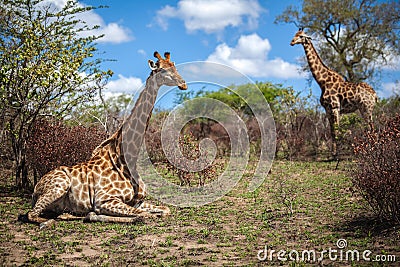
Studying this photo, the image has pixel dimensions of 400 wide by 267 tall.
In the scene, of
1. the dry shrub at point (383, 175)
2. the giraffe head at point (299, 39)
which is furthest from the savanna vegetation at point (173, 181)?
the giraffe head at point (299, 39)

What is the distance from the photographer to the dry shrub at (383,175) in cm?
546

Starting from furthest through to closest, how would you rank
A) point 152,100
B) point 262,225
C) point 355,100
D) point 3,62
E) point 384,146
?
→ point 355,100 → point 3,62 → point 152,100 → point 262,225 → point 384,146

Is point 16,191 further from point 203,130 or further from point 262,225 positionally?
point 203,130

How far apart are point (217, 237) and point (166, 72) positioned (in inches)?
104

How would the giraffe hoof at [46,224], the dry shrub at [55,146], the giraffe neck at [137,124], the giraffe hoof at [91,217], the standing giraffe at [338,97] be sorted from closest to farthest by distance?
1. the giraffe hoof at [46,224]
2. the giraffe hoof at [91,217]
3. the giraffe neck at [137,124]
4. the dry shrub at [55,146]
5. the standing giraffe at [338,97]

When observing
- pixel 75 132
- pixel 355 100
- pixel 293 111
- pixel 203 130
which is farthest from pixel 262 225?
pixel 203 130

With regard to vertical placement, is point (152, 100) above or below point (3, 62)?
below

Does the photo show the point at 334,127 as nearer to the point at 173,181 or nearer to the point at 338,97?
the point at 338,97

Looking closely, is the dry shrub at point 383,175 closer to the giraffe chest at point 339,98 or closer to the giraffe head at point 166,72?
the giraffe head at point 166,72

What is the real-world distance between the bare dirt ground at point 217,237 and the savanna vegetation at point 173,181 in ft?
0.05

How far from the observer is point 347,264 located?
460 cm

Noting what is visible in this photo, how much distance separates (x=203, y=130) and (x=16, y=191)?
36.7 feet

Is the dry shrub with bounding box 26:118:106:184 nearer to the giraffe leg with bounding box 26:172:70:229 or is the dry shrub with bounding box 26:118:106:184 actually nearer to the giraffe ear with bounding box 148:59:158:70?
the giraffe leg with bounding box 26:172:70:229

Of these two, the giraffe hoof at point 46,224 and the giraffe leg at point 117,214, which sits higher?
the giraffe leg at point 117,214
